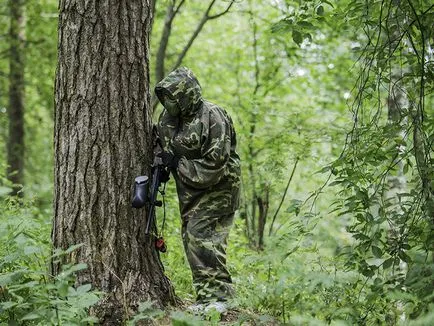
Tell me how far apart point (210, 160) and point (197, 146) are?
0.19 meters

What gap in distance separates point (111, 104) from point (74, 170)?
59cm

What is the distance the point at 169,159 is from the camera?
16.7ft

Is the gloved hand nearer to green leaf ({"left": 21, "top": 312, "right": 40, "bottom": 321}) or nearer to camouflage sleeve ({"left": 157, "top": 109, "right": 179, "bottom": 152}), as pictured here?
camouflage sleeve ({"left": 157, "top": 109, "right": 179, "bottom": 152})

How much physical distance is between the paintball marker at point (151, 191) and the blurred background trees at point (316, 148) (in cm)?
91

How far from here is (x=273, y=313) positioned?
4672 mm

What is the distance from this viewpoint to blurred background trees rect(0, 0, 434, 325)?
4.21 metres

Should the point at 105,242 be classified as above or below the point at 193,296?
above

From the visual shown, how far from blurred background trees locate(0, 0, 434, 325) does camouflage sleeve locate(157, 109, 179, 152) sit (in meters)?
1.21

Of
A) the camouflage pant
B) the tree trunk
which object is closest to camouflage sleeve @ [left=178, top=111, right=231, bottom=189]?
the camouflage pant

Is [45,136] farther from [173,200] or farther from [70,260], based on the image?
[70,260]

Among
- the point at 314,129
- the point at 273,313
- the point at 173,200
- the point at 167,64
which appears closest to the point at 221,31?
the point at 167,64

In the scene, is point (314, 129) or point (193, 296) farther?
point (314, 129)

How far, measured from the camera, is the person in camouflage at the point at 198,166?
509 centimetres

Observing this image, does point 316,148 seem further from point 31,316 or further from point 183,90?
point 31,316
